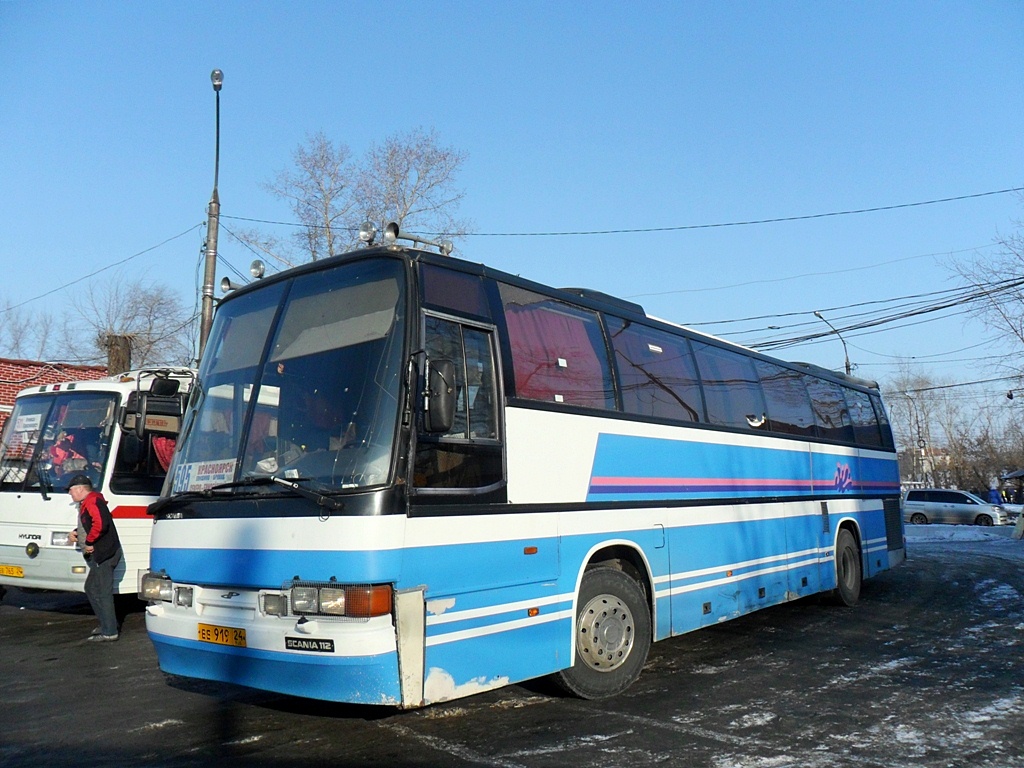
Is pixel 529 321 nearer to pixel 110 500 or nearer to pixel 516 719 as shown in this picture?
pixel 516 719

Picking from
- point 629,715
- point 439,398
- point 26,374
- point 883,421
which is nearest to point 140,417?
point 439,398

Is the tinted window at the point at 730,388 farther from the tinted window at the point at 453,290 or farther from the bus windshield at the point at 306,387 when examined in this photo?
the bus windshield at the point at 306,387

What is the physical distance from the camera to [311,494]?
16.8 ft

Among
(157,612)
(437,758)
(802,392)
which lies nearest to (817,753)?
(437,758)

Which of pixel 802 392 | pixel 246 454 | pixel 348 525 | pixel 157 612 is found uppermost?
pixel 802 392

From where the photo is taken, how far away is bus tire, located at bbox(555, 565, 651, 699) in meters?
6.56

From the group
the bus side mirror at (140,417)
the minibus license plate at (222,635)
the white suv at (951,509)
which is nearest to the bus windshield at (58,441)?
the bus side mirror at (140,417)

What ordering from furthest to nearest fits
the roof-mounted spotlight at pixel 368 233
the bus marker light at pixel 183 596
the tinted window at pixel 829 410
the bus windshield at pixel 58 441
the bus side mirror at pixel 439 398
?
the tinted window at pixel 829 410 < the bus windshield at pixel 58 441 < the roof-mounted spotlight at pixel 368 233 < the bus marker light at pixel 183 596 < the bus side mirror at pixel 439 398

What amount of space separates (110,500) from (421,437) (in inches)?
278

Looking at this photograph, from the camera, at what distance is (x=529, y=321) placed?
267 inches

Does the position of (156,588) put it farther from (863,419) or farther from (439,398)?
(863,419)

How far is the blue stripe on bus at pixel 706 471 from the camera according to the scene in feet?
23.7

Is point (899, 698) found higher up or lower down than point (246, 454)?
lower down

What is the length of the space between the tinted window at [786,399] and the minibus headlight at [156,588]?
23.5 ft
